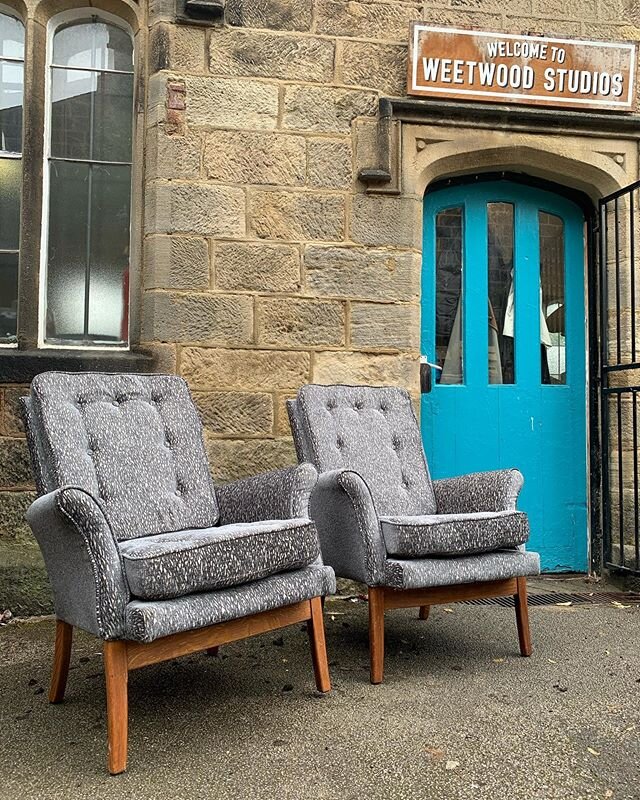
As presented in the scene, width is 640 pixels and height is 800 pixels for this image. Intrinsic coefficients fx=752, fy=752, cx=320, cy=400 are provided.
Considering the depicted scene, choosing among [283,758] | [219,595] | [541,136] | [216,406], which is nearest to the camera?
[283,758]

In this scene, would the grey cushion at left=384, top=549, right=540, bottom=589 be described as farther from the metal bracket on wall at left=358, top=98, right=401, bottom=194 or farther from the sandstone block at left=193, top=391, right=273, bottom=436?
the metal bracket on wall at left=358, top=98, right=401, bottom=194

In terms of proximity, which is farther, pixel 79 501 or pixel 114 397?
pixel 114 397

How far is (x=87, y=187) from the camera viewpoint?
3.99m

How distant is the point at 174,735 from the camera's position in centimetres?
210

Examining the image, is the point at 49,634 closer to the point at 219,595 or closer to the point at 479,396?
the point at 219,595

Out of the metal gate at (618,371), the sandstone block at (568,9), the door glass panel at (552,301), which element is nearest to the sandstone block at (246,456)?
the door glass panel at (552,301)

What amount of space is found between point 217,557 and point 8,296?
2456 mm

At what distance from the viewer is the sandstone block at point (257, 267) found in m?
3.89

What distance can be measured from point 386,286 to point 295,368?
0.67m

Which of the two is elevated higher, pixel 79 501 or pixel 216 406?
pixel 216 406

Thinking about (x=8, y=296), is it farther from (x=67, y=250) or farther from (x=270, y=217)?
(x=270, y=217)

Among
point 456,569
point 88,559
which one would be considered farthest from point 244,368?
point 88,559

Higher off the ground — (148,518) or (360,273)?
(360,273)

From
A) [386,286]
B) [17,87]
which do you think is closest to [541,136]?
[386,286]
